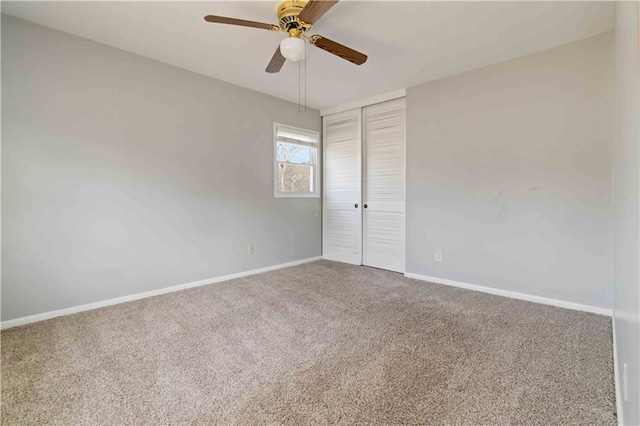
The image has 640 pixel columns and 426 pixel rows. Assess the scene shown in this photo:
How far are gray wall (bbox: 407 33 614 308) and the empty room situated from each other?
2cm

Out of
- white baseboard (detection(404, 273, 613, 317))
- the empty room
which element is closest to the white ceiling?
the empty room

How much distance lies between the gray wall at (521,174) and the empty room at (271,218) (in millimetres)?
19

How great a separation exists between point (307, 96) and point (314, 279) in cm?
256

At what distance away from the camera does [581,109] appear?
2.54 meters

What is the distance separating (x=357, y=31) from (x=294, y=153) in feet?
7.27

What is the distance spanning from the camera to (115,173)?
276cm

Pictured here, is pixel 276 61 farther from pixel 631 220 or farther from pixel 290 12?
pixel 631 220

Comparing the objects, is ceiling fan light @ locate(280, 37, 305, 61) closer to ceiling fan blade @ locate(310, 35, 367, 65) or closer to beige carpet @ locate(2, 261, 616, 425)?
ceiling fan blade @ locate(310, 35, 367, 65)

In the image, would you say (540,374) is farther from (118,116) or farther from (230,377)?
(118,116)

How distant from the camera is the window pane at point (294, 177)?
4.26 metres

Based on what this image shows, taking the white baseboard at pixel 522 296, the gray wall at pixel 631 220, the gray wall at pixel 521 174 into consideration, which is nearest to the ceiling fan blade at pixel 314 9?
the gray wall at pixel 631 220

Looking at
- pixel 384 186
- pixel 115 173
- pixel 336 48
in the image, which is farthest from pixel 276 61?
pixel 384 186

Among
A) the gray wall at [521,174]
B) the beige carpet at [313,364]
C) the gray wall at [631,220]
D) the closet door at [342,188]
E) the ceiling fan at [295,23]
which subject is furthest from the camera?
the closet door at [342,188]

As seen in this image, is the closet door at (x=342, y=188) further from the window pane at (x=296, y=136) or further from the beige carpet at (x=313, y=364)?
the beige carpet at (x=313, y=364)
